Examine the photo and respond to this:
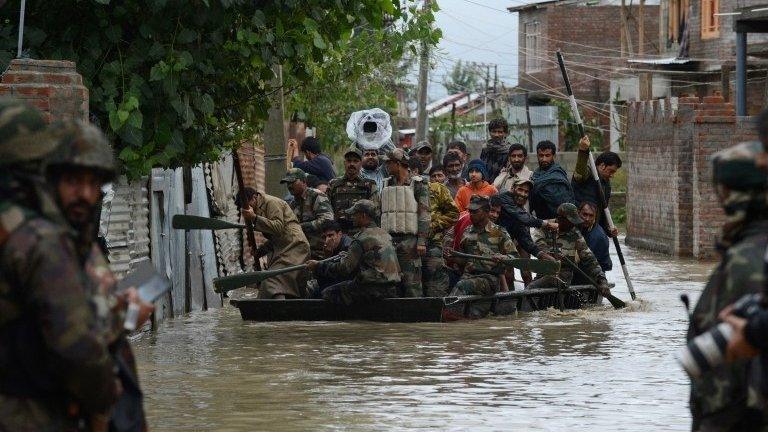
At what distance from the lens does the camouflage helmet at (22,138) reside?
411cm

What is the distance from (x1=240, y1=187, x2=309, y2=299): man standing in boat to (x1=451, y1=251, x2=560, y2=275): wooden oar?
5.16ft

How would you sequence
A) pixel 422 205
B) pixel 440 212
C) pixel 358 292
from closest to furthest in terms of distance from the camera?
pixel 358 292 → pixel 422 205 → pixel 440 212

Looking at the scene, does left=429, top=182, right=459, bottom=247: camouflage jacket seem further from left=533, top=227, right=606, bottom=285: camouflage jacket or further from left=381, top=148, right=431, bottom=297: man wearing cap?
left=533, top=227, right=606, bottom=285: camouflage jacket

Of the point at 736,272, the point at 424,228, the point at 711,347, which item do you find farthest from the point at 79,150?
the point at 424,228

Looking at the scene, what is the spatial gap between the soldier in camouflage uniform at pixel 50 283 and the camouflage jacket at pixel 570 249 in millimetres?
11576

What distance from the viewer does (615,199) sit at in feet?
131

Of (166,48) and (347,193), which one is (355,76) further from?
(166,48)

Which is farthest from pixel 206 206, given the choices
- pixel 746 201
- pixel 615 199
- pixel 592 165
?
pixel 615 199

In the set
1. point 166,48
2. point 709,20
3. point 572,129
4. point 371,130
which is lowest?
point 371,130

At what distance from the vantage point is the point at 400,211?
14648mm

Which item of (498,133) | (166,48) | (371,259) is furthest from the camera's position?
(498,133)

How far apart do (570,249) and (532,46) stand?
157ft

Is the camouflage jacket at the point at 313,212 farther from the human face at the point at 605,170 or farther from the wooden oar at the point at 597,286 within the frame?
the human face at the point at 605,170

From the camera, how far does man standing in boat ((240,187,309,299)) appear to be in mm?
15102
